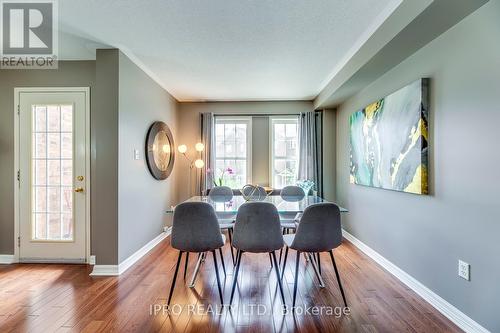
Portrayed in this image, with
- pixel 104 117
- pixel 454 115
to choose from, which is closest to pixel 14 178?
pixel 104 117

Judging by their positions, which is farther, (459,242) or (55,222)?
(55,222)

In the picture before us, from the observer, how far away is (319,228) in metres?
1.97

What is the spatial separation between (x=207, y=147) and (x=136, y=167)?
5.73 ft

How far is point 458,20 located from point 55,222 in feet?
15.0

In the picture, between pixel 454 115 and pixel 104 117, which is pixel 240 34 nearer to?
pixel 104 117

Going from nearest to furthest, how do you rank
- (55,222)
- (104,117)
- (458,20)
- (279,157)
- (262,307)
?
(458,20), (262,307), (104,117), (55,222), (279,157)

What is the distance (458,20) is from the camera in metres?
1.81

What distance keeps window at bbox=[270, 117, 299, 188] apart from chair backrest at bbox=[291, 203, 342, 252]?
284cm

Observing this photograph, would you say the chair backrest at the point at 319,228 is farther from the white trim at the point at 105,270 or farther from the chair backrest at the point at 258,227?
the white trim at the point at 105,270

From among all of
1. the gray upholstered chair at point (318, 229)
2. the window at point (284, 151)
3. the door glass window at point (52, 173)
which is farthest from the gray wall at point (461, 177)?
the door glass window at point (52, 173)

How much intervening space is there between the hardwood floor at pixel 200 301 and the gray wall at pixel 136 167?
0.52 meters

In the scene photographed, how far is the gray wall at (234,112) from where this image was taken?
15.8 feet

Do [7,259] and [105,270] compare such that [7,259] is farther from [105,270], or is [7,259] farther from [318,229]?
[318,229]

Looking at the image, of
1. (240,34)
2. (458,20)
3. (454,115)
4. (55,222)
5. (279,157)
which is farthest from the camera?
(279,157)
